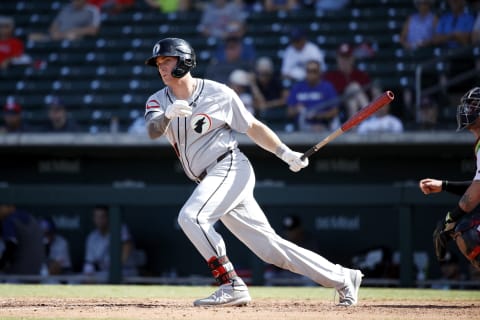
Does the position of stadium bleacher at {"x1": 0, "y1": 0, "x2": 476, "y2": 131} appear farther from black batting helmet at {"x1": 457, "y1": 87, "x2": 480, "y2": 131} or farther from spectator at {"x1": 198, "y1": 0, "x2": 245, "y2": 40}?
black batting helmet at {"x1": 457, "y1": 87, "x2": 480, "y2": 131}

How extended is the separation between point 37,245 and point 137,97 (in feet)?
9.97

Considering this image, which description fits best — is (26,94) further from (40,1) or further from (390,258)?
(390,258)

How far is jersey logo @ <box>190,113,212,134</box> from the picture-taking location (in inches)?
219

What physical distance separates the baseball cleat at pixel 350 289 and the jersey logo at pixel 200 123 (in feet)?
4.04

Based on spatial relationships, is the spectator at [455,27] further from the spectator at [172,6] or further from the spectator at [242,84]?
the spectator at [172,6]

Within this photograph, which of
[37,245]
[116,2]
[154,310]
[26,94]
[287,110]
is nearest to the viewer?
[154,310]

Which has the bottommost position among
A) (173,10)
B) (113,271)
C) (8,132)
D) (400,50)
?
(113,271)

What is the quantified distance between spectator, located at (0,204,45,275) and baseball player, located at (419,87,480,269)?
5.39 meters

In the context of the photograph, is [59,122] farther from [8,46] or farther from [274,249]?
[274,249]

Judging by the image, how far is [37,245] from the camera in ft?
33.0

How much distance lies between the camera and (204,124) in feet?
18.3

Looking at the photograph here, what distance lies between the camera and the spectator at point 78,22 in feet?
45.4

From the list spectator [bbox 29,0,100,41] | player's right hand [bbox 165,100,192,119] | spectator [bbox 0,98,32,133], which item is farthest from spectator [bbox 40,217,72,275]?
player's right hand [bbox 165,100,192,119]

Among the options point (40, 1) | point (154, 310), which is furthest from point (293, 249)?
point (40, 1)
